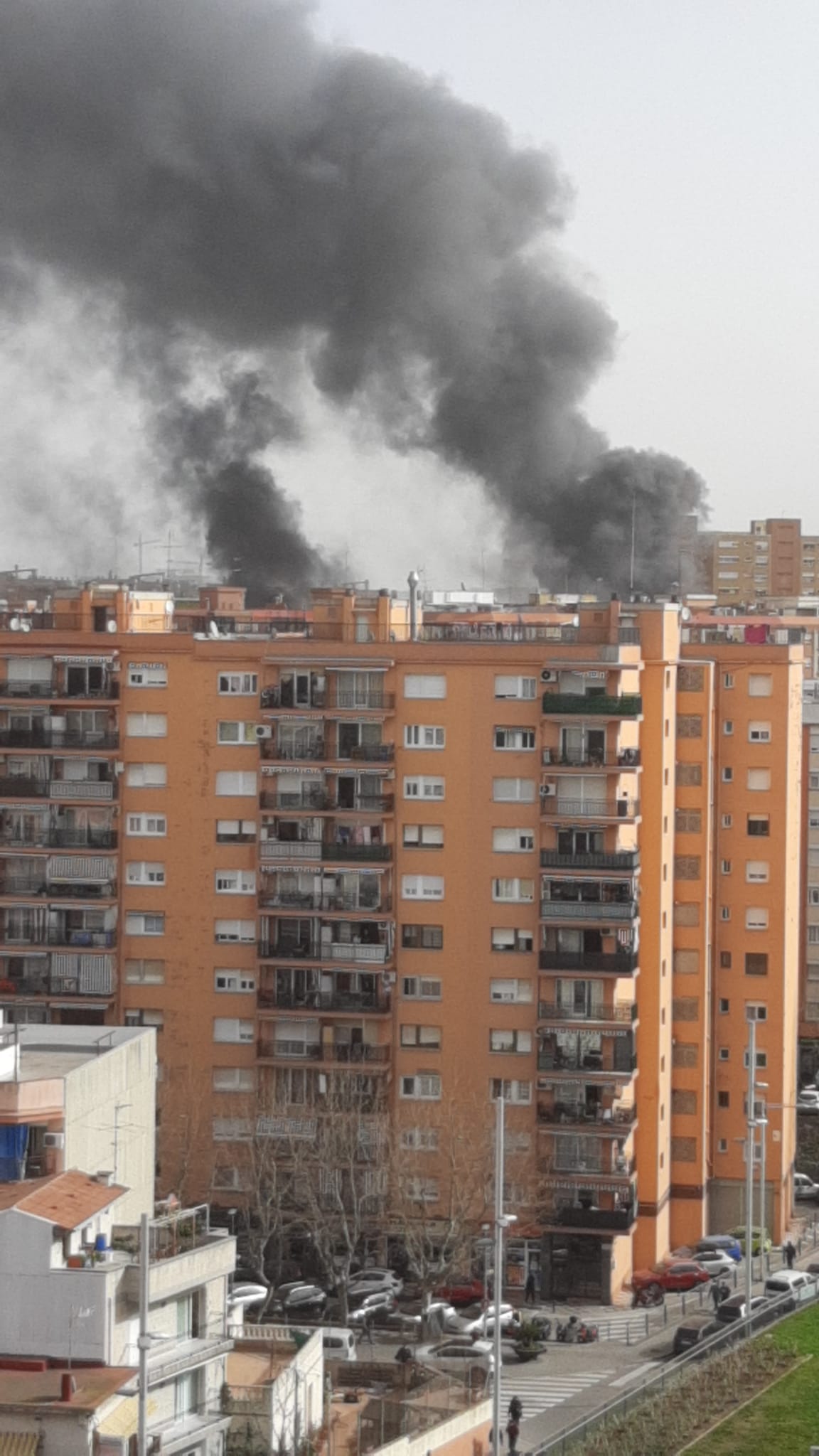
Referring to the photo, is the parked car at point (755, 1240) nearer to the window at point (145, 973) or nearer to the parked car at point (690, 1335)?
the parked car at point (690, 1335)

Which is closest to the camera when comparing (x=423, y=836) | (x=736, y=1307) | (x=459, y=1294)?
(x=736, y=1307)

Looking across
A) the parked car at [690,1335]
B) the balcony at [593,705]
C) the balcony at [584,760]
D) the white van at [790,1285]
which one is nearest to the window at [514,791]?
the balcony at [584,760]

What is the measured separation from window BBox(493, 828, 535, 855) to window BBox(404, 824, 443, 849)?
863 millimetres

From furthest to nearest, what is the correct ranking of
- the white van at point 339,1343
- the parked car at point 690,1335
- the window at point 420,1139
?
the window at point 420,1139
the parked car at point 690,1335
the white van at point 339,1343

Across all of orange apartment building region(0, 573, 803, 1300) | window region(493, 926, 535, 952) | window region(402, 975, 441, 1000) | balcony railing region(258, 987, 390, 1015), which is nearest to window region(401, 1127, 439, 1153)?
orange apartment building region(0, 573, 803, 1300)

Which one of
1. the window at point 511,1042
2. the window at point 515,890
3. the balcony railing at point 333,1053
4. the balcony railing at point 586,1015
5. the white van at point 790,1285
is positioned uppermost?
the window at point 515,890

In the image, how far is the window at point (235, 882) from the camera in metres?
41.4

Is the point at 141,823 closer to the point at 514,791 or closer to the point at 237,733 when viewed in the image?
the point at 237,733

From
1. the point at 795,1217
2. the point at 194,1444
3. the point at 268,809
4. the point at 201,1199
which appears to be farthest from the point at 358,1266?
the point at 194,1444

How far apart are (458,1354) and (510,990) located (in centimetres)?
710

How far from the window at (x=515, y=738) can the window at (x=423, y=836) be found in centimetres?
158

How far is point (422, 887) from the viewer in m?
40.9

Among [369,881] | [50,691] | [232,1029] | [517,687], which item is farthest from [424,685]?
[232,1029]

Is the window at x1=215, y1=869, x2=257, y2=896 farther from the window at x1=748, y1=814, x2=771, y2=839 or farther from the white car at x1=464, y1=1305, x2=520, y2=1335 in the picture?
the window at x1=748, y1=814, x2=771, y2=839
